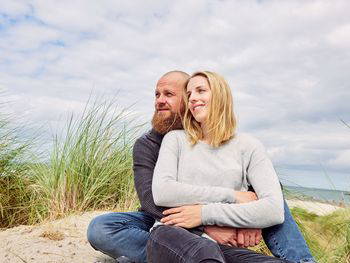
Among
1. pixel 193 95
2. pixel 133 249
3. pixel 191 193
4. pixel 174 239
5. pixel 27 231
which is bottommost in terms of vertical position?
pixel 27 231

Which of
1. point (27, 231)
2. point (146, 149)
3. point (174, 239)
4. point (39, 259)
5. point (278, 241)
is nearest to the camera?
point (174, 239)

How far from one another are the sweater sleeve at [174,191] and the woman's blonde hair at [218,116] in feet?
0.69

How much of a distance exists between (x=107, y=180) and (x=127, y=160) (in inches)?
14.9

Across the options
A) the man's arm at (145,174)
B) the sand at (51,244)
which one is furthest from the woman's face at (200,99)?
the sand at (51,244)

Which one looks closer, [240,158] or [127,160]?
[240,158]

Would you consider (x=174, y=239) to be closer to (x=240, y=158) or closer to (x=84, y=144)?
(x=240, y=158)

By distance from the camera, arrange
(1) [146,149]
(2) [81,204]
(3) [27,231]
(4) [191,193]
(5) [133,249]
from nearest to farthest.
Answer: (4) [191,193], (1) [146,149], (5) [133,249], (3) [27,231], (2) [81,204]

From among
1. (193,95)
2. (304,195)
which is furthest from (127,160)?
(193,95)

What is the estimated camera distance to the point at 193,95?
2699mm

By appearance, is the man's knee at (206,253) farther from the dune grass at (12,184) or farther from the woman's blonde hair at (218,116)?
the dune grass at (12,184)

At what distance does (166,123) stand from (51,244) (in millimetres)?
1620

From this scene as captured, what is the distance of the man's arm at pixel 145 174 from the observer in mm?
→ 2676

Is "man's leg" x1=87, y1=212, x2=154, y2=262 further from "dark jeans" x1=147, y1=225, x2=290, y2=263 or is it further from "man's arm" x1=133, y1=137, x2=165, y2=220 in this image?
"dark jeans" x1=147, y1=225, x2=290, y2=263

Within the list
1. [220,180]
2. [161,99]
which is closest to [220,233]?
[220,180]
